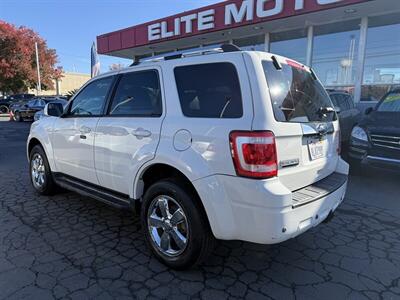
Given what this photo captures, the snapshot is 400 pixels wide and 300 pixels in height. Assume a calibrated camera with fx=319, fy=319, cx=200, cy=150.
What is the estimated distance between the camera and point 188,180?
2.81 m

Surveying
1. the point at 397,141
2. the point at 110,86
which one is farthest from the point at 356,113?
the point at 110,86

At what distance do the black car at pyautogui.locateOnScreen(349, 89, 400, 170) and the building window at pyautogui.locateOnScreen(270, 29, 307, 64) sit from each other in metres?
5.66

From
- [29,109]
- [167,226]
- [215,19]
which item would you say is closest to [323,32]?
[215,19]

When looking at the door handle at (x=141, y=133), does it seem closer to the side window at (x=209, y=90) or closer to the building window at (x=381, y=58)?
the side window at (x=209, y=90)

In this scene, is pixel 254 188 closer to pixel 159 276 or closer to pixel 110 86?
pixel 159 276

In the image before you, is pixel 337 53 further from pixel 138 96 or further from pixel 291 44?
pixel 138 96

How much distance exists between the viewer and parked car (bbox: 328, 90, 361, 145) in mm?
7773

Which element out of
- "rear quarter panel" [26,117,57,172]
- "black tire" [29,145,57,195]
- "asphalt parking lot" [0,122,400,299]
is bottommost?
"asphalt parking lot" [0,122,400,299]

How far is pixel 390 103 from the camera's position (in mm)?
6594

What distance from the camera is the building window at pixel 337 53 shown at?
10.4m

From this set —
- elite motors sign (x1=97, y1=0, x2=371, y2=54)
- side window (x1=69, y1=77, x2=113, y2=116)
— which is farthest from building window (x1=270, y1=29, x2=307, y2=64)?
side window (x1=69, y1=77, x2=113, y2=116)

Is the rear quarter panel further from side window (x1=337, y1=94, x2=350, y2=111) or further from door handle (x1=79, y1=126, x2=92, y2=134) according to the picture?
side window (x1=337, y1=94, x2=350, y2=111)

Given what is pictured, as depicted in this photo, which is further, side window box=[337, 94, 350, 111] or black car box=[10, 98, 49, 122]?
black car box=[10, 98, 49, 122]

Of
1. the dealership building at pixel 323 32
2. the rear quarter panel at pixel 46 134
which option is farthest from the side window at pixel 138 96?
the dealership building at pixel 323 32
